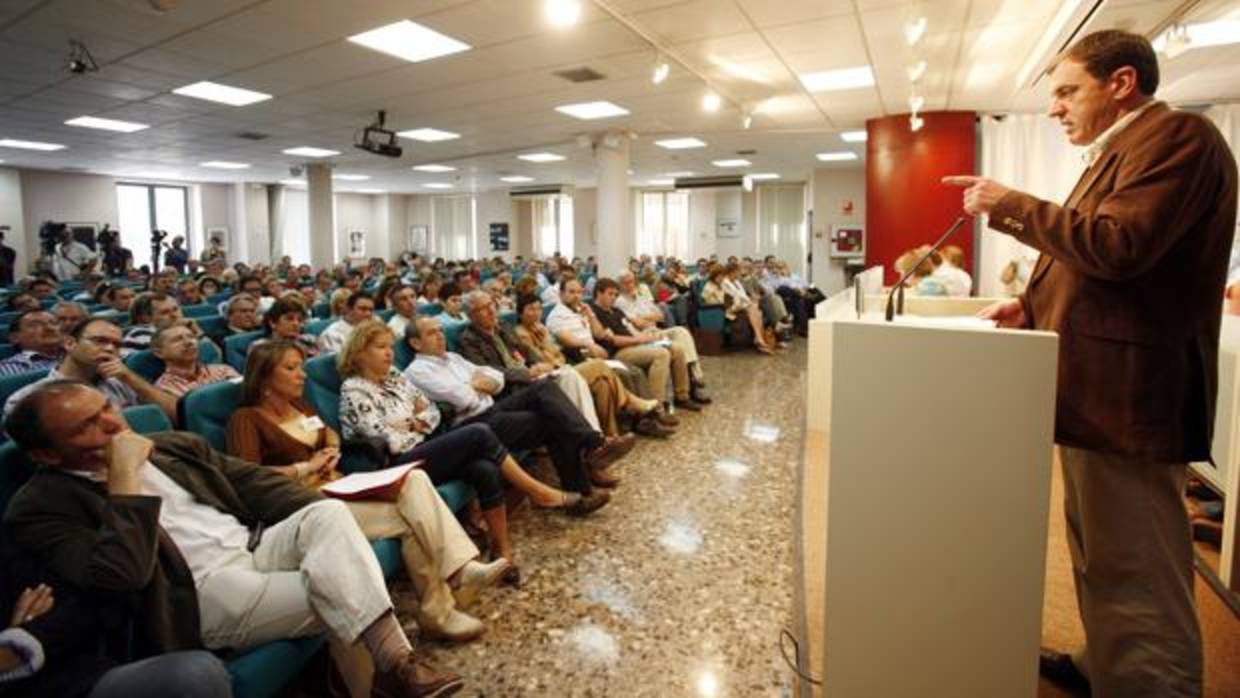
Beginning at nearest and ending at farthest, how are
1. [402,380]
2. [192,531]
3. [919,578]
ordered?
[919,578]
[192,531]
[402,380]

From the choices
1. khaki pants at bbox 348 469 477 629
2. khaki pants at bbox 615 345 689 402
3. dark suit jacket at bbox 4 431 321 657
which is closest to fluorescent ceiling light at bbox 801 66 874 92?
khaki pants at bbox 615 345 689 402

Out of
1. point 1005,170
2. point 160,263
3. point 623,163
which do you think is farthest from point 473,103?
point 160,263

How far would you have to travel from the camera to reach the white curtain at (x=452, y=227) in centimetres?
1953

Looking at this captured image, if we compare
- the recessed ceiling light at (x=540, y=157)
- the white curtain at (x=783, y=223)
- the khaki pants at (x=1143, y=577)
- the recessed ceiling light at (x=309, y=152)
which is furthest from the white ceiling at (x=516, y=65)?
the white curtain at (x=783, y=223)

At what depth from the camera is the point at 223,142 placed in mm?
9523

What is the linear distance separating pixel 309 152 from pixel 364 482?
390 inches

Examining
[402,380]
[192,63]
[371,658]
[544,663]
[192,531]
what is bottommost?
[544,663]

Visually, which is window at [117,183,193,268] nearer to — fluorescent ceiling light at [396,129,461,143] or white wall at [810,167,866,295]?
fluorescent ceiling light at [396,129,461,143]

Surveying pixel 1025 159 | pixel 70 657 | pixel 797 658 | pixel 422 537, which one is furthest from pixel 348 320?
pixel 1025 159

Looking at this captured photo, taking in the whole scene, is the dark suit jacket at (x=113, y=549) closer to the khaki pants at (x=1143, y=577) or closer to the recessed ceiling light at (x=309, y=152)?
the khaki pants at (x=1143, y=577)

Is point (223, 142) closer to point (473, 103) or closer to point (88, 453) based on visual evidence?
point (473, 103)

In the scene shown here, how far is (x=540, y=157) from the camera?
38.2ft

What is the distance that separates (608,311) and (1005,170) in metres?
5.40

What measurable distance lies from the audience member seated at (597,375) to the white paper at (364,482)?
183 centimetres
